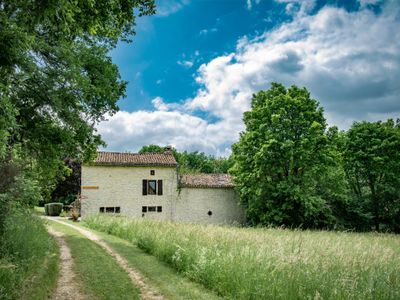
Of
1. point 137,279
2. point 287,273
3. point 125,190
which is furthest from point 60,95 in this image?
point 125,190

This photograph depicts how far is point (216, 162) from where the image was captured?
246ft

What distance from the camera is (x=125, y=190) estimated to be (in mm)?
29500

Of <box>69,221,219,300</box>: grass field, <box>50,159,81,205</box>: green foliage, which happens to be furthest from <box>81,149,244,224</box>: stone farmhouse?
<box>69,221,219,300</box>: grass field

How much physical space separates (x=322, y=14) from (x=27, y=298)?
10.3 metres

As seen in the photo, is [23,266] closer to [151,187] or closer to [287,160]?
[287,160]

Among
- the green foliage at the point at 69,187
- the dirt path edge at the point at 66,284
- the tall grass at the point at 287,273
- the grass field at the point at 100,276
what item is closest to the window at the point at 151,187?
the green foliage at the point at 69,187

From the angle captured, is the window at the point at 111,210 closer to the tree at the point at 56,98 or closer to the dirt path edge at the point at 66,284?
the tree at the point at 56,98

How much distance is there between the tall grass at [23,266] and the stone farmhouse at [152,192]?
18.5 meters

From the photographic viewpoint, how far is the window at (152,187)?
98.8ft

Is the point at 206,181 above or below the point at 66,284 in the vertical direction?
above

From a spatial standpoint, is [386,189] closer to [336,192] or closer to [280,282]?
[336,192]

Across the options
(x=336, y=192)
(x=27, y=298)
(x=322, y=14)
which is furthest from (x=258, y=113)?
(x=27, y=298)

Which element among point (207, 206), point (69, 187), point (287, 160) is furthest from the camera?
point (69, 187)

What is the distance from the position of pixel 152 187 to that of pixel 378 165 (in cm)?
1995
